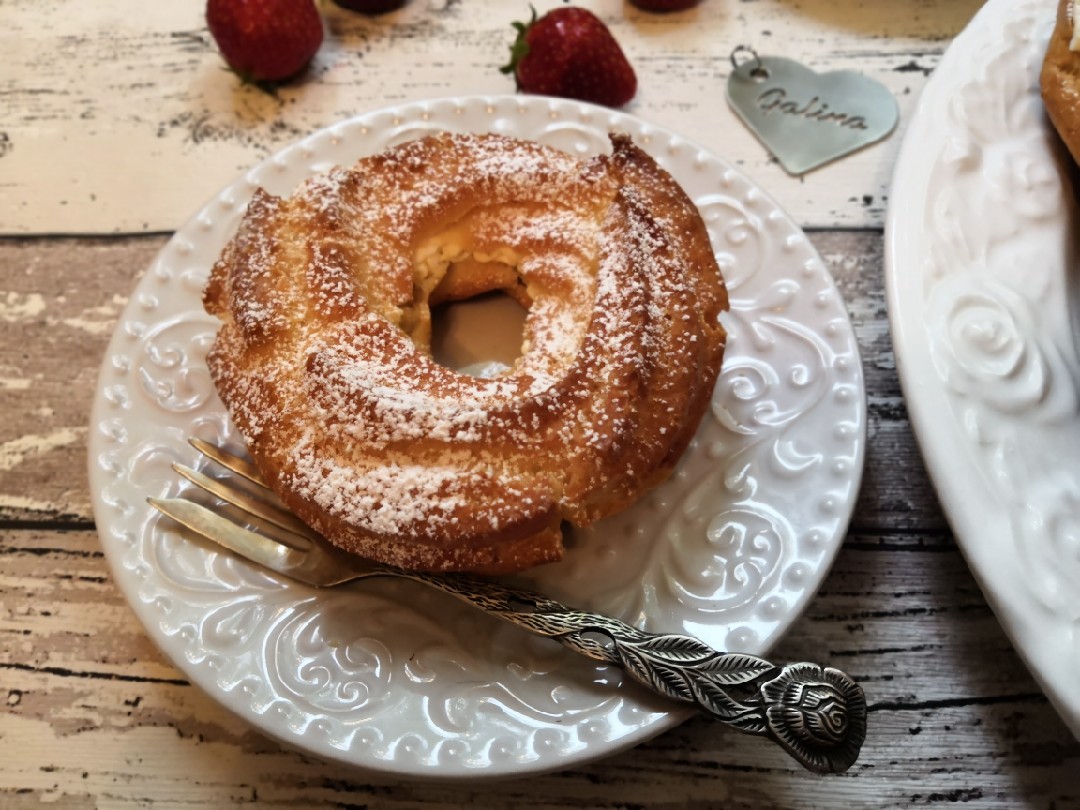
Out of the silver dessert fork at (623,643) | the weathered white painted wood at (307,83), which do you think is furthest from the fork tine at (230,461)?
the weathered white painted wood at (307,83)

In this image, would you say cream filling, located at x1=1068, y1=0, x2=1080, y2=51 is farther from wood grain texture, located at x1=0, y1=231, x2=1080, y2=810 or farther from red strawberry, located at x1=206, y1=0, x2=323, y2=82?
red strawberry, located at x1=206, y1=0, x2=323, y2=82

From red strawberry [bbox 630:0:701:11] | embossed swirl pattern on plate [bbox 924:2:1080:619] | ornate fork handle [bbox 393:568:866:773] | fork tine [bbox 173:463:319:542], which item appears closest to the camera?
ornate fork handle [bbox 393:568:866:773]

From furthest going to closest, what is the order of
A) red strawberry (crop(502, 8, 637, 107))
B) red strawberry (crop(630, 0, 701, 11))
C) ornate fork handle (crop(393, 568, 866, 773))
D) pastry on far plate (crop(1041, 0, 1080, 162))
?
red strawberry (crop(630, 0, 701, 11)) → red strawberry (crop(502, 8, 637, 107)) → pastry on far plate (crop(1041, 0, 1080, 162)) → ornate fork handle (crop(393, 568, 866, 773))

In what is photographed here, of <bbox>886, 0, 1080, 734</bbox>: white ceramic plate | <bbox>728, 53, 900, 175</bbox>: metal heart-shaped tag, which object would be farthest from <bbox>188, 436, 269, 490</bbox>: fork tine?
<bbox>728, 53, 900, 175</bbox>: metal heart-shaped tag

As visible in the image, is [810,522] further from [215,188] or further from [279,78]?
[279,78]

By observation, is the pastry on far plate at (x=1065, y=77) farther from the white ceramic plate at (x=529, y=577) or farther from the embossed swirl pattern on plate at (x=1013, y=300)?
the white ceramic plate at (x=529, y=577)

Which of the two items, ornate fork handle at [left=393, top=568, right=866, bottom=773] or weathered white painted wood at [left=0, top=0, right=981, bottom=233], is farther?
weathered white painted wood at [left=0, top=0, right=981, bottom=233]
